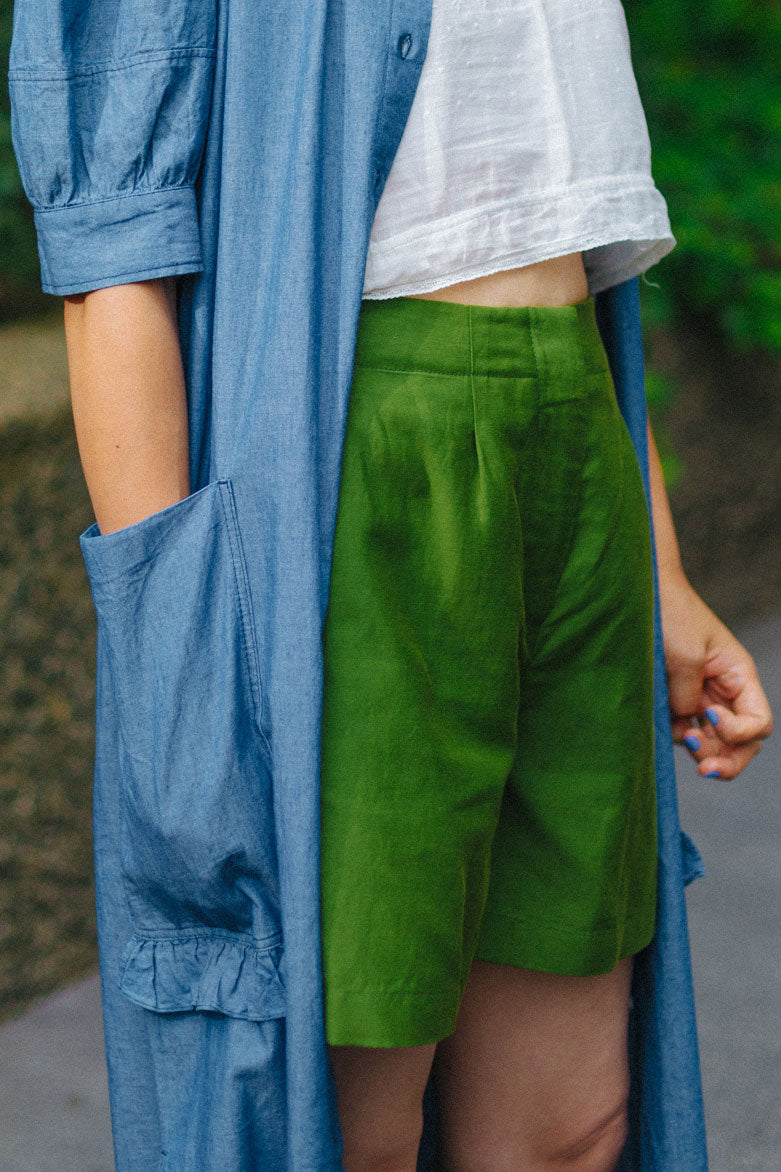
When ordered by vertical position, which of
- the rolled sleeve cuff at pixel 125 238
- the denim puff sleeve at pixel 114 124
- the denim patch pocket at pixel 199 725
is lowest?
the denim patch pocket at pixel 199 725

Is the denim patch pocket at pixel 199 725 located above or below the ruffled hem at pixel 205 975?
above

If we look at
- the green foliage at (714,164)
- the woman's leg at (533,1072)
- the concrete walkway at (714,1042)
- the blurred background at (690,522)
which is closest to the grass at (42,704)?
the blurred background at (690,522)

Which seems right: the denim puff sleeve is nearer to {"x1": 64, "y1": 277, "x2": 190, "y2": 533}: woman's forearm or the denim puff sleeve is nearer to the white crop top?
{"x1": 64, "y1": 277, "x2": 190, "y2": 533}: woman's forearm

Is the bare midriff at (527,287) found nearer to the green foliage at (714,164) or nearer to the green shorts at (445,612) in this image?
the green shorts at (445,612)

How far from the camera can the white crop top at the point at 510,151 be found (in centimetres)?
98

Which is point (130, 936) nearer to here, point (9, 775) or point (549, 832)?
point (549, 832)

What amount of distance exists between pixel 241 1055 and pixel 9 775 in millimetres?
1371

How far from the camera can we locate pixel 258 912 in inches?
38.0

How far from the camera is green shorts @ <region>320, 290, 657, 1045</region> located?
0.96m

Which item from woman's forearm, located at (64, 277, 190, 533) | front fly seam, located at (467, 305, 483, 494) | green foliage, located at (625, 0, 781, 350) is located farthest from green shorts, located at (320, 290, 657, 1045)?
green foliage, located at (625, 0, 781, 350)

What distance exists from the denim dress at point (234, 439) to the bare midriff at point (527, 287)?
0.10 m

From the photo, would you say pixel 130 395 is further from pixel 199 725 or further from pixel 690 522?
pixel 690 522

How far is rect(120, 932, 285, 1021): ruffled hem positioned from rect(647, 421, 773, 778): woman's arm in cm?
60

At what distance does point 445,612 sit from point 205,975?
323 millimetres
